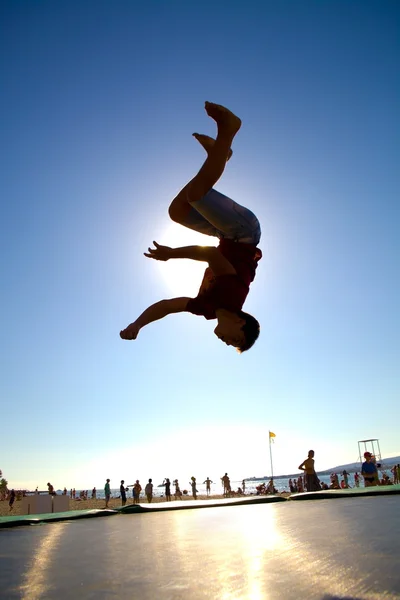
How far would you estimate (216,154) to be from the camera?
7.81ft

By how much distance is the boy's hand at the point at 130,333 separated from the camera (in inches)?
106

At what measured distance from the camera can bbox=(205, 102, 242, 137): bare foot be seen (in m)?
2.32

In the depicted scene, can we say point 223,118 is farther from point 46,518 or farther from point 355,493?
point 355,493

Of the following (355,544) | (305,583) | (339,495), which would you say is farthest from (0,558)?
(339,495)

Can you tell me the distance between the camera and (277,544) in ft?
6.06

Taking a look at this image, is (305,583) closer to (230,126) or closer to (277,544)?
(277,544)

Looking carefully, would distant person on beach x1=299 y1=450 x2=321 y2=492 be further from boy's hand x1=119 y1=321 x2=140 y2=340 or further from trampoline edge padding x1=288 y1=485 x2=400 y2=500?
boy's hand x1=119 y1=321 x2=140 y2=340

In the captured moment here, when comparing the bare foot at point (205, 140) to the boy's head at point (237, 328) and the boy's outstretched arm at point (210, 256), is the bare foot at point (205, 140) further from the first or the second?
the boy's head at point (237, 328)

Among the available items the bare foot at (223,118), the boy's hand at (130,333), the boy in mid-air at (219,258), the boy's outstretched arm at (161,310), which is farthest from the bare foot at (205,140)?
the boy's hand at (130,333)

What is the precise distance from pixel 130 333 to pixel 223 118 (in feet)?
4.44

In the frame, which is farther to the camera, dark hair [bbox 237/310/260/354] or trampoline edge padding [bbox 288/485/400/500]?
trampoline edge padding [bbox 288/485/400/500]

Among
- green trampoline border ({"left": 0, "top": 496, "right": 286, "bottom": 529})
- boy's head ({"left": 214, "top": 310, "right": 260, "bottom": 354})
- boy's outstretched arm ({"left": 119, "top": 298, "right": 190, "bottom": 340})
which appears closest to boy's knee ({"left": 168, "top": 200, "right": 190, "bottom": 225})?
boy's outstretched arm ({"left": 119, "top": 298, "right": 190, "bottom": 340})

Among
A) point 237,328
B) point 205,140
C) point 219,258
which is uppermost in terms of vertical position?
point 205,140

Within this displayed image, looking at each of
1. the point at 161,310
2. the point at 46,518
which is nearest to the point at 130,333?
the point at 161,310
